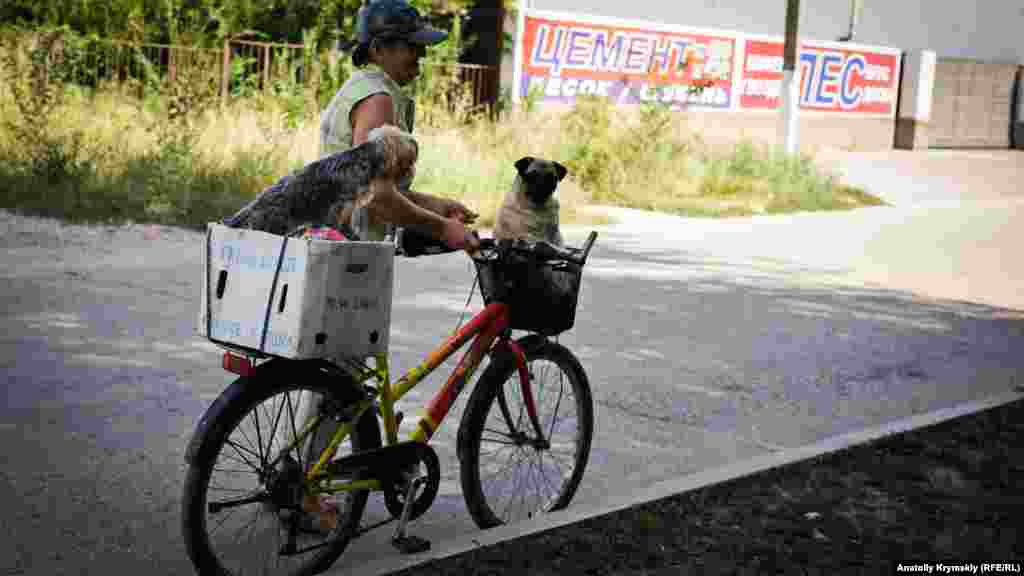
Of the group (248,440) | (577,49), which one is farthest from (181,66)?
(248,440)

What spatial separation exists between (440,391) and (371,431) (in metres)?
0.38

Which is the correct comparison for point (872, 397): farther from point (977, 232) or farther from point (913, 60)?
point (913, 60)

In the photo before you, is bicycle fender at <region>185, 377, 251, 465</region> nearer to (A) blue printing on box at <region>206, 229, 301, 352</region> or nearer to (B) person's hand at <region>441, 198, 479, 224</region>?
(A) blue printing on box at <region>206, 229, 301, 352</region>

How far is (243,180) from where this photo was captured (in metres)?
14.5

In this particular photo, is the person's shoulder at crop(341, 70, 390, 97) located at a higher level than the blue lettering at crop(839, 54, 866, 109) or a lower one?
lower

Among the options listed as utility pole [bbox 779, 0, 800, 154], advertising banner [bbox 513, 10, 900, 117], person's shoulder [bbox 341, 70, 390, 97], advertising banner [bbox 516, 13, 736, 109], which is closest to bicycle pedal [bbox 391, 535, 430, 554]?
person's shoulder [bbox 341, 70, 390, 97]

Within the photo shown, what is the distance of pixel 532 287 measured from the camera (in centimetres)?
454

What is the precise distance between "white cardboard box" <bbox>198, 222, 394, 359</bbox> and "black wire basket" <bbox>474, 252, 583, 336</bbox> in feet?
2.05

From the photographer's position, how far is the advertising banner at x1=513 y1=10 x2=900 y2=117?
22766 millimetres

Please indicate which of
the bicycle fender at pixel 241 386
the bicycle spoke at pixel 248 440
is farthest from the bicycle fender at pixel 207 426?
the bicycle spoke at pixel 248 440

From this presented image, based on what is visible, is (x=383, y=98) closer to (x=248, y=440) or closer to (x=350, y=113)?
(x=350, y=113)

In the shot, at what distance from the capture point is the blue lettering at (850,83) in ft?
105

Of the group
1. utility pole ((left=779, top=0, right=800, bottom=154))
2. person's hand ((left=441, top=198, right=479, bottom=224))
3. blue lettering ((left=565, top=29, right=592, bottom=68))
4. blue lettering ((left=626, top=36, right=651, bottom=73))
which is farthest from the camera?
blue lettering ((left=626, top=36, right=651, bottom=73))

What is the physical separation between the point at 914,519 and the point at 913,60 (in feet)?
103
